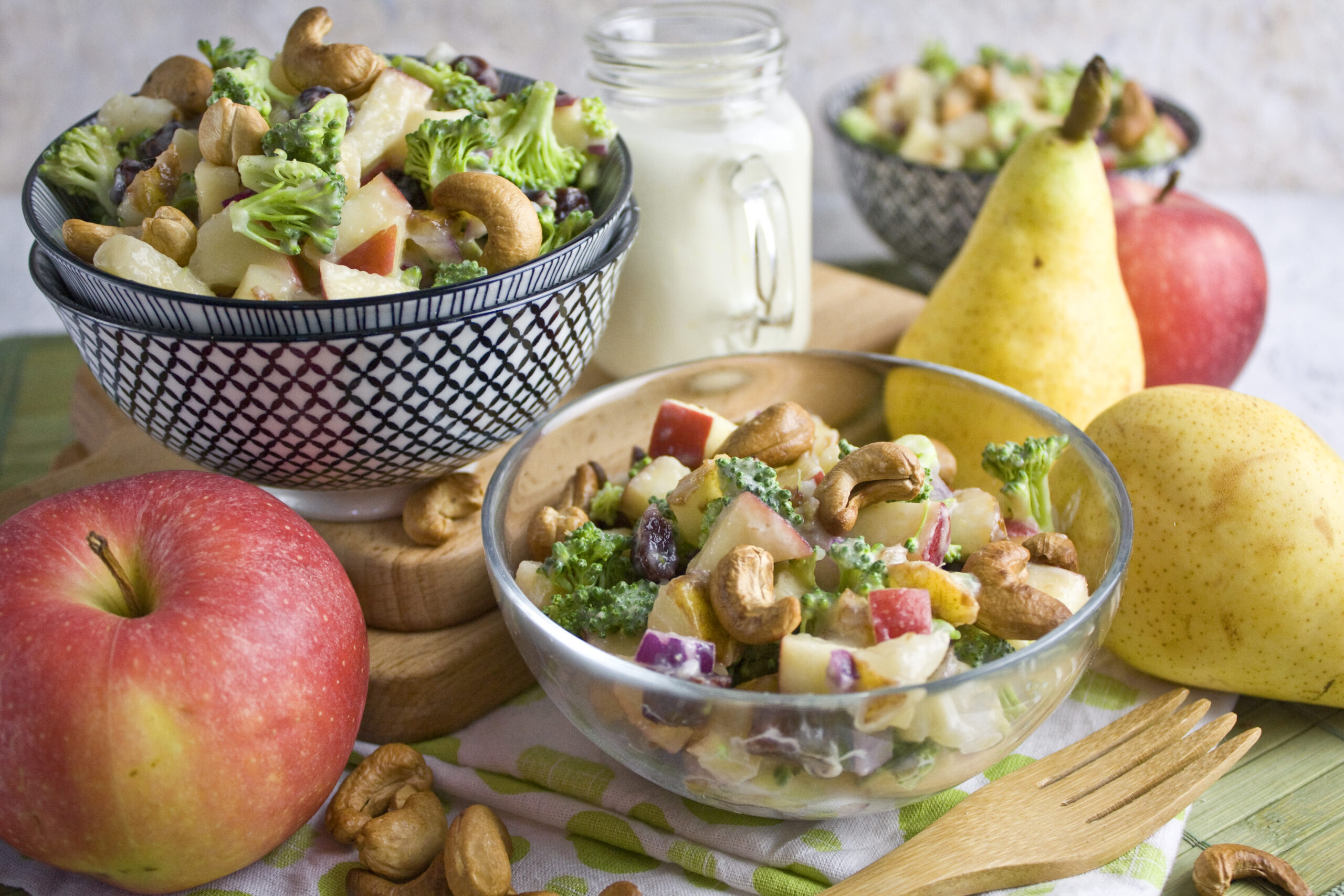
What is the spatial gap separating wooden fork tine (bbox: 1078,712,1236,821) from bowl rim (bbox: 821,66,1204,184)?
102 cm

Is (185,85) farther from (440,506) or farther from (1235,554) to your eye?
(1235,554)

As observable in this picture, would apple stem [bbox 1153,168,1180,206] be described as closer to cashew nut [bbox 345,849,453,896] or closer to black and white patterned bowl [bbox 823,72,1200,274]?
black and white patterned bowl [bbox 823,72,1200,274]

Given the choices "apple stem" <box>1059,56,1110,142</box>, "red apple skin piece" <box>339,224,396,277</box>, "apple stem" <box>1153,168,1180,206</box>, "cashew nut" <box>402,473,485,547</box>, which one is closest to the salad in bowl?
"red apple skin piece" <box>339,224,396,277</box>

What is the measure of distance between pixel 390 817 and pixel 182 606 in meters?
0.29

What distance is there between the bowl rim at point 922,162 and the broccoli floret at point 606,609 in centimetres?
112

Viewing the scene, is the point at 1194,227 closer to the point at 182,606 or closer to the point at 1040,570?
the point at 1040,570

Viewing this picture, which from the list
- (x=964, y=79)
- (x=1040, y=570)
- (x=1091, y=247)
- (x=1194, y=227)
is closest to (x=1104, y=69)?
(x=1091, y=247)

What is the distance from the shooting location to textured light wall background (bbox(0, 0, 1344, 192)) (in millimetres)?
2768

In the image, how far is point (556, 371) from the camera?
1.34m

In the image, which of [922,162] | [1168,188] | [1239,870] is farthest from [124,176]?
[1168,188]

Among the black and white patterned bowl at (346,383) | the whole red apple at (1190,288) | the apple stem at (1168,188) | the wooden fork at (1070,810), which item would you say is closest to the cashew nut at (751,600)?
the wooden fork at (1070,810)

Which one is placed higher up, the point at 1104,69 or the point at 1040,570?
the point at 1104,69

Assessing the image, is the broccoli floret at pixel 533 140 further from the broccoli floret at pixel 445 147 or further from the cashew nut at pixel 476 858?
the cashew nut at pixel 476 858

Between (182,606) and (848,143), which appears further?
(848,143)
